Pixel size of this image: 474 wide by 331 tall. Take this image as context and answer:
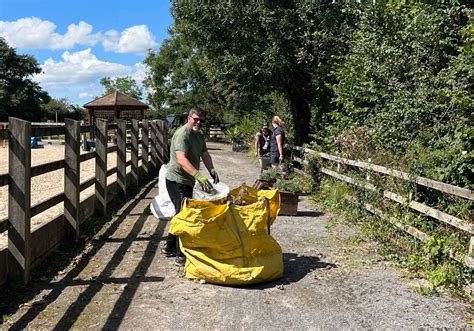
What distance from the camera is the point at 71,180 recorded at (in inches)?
258

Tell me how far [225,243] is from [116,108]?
23.7 meters

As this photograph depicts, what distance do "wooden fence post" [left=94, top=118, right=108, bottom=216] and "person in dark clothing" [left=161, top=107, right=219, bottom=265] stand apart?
7.22 ft

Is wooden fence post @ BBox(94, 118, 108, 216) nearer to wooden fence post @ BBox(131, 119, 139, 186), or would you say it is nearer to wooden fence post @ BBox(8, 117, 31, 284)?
wooden fence post @ BBox(8, 117, 31, 284)

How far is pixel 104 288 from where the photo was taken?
5031 mm

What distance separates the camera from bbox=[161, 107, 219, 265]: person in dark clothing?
5841mm

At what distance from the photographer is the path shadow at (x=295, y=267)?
5337 mm

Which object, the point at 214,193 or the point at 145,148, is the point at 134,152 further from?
the point at 214,193

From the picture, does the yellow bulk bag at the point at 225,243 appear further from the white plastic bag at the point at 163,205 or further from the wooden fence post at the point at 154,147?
the wooden fence post at the point at 154,147

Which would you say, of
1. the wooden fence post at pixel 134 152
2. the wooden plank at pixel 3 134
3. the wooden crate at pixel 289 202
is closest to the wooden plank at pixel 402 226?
the wooden crate at pixel 289 202

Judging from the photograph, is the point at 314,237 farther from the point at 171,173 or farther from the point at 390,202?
the point at 171,173

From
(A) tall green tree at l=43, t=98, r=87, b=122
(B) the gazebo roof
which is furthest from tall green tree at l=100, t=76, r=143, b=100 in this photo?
(B) the gazebo roof

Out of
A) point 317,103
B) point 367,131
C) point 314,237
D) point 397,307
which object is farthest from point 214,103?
point 397,307

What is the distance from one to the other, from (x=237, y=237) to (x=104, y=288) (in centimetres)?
143

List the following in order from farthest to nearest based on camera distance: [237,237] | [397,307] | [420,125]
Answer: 1. [420,125]
2. [237,237]
3. [397,307]
